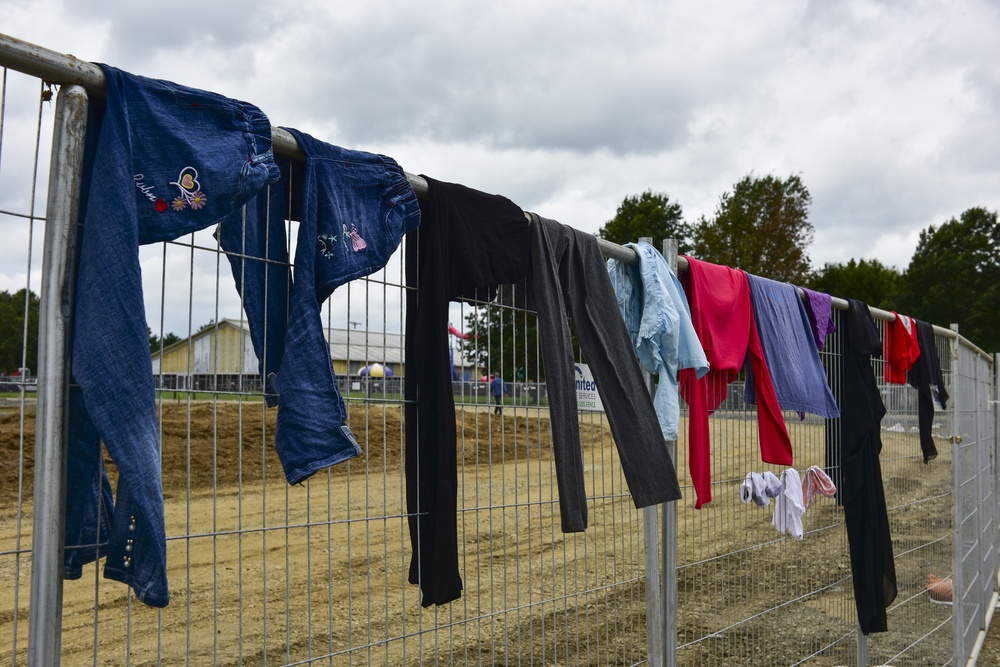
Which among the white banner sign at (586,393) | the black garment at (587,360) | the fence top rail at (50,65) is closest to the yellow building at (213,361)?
the fence top rail at (50,65)

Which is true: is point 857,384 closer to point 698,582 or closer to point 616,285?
point 616,285

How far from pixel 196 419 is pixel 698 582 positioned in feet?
34.6

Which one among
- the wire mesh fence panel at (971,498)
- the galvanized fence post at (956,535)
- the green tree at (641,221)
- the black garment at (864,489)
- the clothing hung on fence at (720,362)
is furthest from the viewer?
the green tree at (641,221)

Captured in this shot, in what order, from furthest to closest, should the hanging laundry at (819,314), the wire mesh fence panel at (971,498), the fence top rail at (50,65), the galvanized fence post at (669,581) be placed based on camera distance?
the wire mesh fence panel at (971,498) < the hanging laundry at (819,314) < the galvanized fence post at (669,581) < the fence top rail at (50,65)

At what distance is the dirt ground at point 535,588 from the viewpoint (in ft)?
10.7

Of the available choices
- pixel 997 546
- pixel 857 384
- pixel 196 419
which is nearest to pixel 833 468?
pixel 857 384

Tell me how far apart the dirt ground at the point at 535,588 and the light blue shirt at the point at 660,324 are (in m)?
0.30

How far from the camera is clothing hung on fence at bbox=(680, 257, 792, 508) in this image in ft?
11.3

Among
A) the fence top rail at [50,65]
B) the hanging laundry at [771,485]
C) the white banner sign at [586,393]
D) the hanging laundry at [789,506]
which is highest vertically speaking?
the fence top rail at [50,65]

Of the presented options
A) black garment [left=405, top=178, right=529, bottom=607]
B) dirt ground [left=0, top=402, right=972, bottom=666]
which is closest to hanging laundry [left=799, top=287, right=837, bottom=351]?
dirt ground [left=0, top=402, right=972, bottom=666]

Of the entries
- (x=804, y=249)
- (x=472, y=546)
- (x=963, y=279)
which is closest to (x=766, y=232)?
(x=804, y=249)

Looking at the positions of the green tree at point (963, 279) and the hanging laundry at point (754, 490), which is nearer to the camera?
the hanging laundry at point (754, 490)

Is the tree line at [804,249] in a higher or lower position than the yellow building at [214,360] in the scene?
higher

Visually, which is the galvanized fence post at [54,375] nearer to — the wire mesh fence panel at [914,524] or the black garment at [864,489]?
the black garment at [864,489]
